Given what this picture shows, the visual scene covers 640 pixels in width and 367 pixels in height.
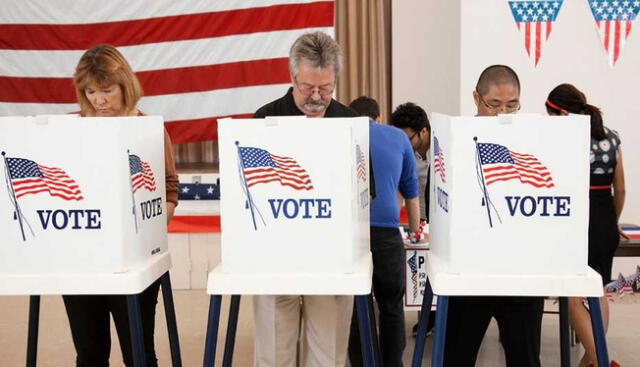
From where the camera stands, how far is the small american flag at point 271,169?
73.8 inches

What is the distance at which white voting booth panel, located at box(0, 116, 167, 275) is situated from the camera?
1.94 meters

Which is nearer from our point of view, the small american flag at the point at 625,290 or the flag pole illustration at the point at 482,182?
the flag pole illustration at the point at 482,182

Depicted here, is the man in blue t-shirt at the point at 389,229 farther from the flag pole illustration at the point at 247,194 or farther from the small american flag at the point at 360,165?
the flag pole illustration at the point at 247,194

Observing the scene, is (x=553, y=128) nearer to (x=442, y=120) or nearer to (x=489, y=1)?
(x=442, y=120)

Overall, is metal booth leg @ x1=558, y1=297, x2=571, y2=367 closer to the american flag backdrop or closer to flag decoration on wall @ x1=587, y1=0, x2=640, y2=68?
flag decoration on wall @ x1=587, y1=0, x2=640, y2=68

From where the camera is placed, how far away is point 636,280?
16.2 ft

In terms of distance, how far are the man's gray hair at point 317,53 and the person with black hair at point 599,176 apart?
1.25m

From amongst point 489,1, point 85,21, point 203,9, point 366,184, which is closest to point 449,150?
point 366,184

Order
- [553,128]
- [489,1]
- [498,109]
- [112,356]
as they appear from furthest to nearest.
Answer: [489,1]
[112,356]
[498,109]
[553,128]

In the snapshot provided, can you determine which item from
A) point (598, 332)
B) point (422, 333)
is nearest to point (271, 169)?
point (422, 333)

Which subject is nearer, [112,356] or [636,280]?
[112,356]

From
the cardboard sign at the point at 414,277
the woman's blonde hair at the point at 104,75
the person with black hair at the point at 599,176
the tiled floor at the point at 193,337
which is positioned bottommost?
the tiled floor at the point at 193,337

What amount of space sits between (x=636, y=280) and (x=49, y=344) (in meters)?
3.63

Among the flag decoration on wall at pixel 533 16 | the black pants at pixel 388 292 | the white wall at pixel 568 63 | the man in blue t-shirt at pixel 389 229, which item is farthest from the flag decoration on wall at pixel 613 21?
the black pants at pixel 388 292
